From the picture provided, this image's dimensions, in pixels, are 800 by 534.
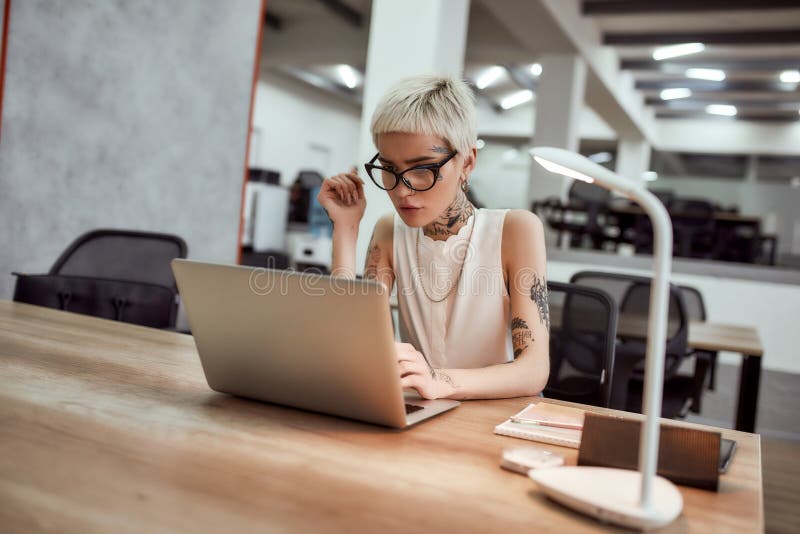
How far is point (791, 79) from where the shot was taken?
394 inches

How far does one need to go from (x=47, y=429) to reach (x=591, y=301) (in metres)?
1.61

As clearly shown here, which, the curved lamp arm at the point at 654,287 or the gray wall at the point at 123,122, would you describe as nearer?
the curved lamp arm at the point at 654,287

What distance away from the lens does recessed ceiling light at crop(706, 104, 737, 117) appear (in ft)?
39.5

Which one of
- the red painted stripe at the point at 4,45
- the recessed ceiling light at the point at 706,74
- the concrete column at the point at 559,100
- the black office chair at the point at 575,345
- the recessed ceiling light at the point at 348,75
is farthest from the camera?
the recessed ceiling light at the point at 348,75

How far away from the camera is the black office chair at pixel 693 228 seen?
8516 millimetres

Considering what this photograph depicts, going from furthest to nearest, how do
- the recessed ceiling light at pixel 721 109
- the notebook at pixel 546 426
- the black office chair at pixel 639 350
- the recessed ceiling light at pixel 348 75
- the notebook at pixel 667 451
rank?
1. the recessed ceiling light at pixel 721 109
2. the recessed ceiling light at pixel 348 75
3. the black office chair at pixel 639 350
4. the notebook at pixel 546 426
5. the notebook at pixel 667 451

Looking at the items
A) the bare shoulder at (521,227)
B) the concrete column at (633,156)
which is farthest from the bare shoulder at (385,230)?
the concrete column at (633,156)

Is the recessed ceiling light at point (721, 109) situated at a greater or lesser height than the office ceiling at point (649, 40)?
greater

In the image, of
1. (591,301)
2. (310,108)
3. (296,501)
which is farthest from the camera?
(310,108)

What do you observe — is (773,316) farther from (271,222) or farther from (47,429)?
(271,222)

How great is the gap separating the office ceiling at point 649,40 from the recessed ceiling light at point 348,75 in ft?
1.16

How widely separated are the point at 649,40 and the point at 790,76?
2862mm

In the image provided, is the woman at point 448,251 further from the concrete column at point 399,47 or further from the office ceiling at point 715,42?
the office ceiling at point 715,42

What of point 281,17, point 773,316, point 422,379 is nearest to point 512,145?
point 281,17
